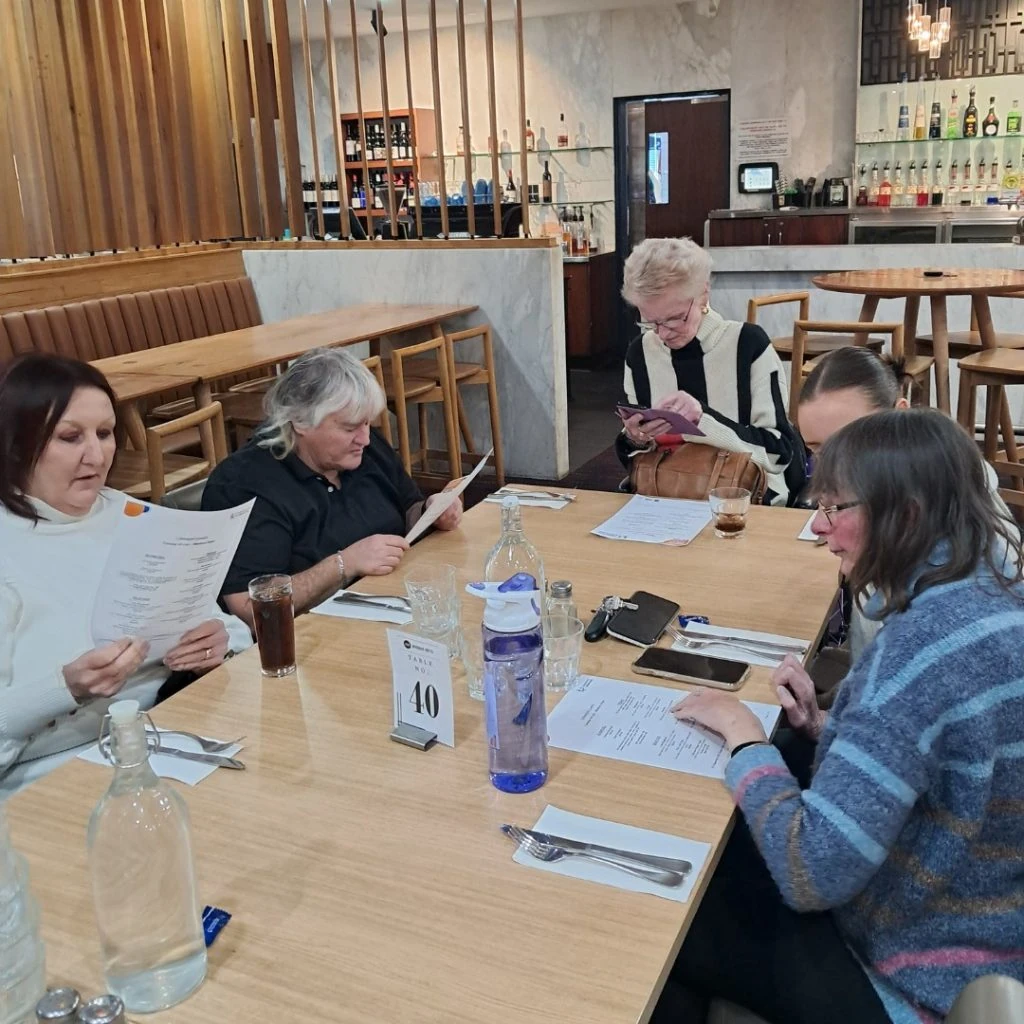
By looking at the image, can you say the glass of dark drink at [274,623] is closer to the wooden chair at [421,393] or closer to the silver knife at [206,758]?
the silver knife at [206,758]

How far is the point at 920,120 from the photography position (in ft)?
25.6

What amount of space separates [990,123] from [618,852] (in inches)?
311

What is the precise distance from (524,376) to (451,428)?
693 millimetres

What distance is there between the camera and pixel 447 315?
216 inches

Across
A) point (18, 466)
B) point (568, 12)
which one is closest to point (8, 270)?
point (18, 466)

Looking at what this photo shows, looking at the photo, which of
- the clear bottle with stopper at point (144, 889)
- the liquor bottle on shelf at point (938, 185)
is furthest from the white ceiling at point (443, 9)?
the clear bottle with stopper at point (144, 889)

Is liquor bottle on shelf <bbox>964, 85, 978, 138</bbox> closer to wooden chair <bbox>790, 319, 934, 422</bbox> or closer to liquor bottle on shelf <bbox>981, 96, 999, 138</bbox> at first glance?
liquor bottle on shelf <bbox>981, 96, 999, 138</bbox>

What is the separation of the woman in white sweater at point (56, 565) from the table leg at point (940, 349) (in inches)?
167

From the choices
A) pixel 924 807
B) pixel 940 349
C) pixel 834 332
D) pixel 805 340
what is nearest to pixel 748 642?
pixel 924 807

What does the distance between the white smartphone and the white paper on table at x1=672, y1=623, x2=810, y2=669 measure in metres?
0.03

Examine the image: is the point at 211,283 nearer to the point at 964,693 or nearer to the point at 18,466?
the point at 18,466

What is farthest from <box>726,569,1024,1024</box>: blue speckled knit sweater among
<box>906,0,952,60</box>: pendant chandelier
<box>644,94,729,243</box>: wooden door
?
<box>644,94,729,243</box>: wooden door

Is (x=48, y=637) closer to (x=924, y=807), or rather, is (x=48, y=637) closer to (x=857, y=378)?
(x=924, y=807)

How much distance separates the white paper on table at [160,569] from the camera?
155 centimetres
